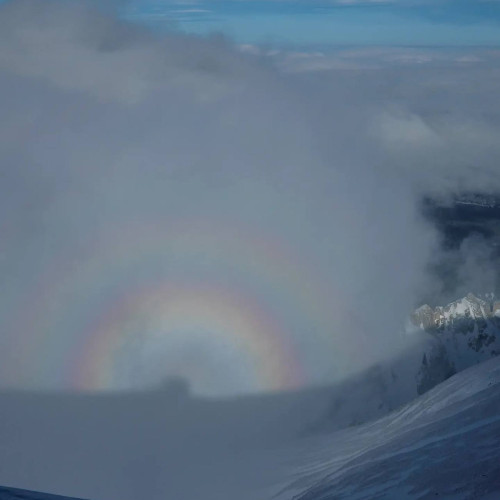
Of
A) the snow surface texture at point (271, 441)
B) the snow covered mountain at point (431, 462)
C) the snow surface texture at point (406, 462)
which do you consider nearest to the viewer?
the snow covered mountain at point (431, 462)

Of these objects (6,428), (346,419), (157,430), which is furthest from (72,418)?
(346,419)

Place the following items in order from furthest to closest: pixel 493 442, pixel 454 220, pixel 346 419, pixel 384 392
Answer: pixel 454 220 → pixel 384 392 → pixel 346 419 → pixel 493 442

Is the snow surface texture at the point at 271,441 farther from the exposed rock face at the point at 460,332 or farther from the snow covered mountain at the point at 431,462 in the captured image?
the exposed rock face at the point at 460,332

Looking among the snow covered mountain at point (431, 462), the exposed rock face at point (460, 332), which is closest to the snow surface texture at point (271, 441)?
the snow covered mountain at point (431, 462)

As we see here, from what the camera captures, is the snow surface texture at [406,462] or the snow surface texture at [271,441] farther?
the snow surface texture at [271,441]

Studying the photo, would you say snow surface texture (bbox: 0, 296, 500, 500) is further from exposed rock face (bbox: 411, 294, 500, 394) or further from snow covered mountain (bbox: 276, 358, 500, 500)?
exposed rock face (bbox: 411, 294, 500, 394)

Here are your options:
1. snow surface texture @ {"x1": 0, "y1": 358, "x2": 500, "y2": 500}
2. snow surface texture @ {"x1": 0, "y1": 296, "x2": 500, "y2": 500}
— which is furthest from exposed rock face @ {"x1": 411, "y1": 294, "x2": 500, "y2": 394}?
snow surface texture @ {"x1": 0, "y1": 358, "x2": 500, "y2": 500}

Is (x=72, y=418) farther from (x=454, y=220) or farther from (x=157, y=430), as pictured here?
(x=454, y=220)

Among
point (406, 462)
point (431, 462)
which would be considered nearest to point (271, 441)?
point (406, 462)

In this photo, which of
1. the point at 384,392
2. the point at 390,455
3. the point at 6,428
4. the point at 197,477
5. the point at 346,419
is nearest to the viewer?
the point at 390,455
